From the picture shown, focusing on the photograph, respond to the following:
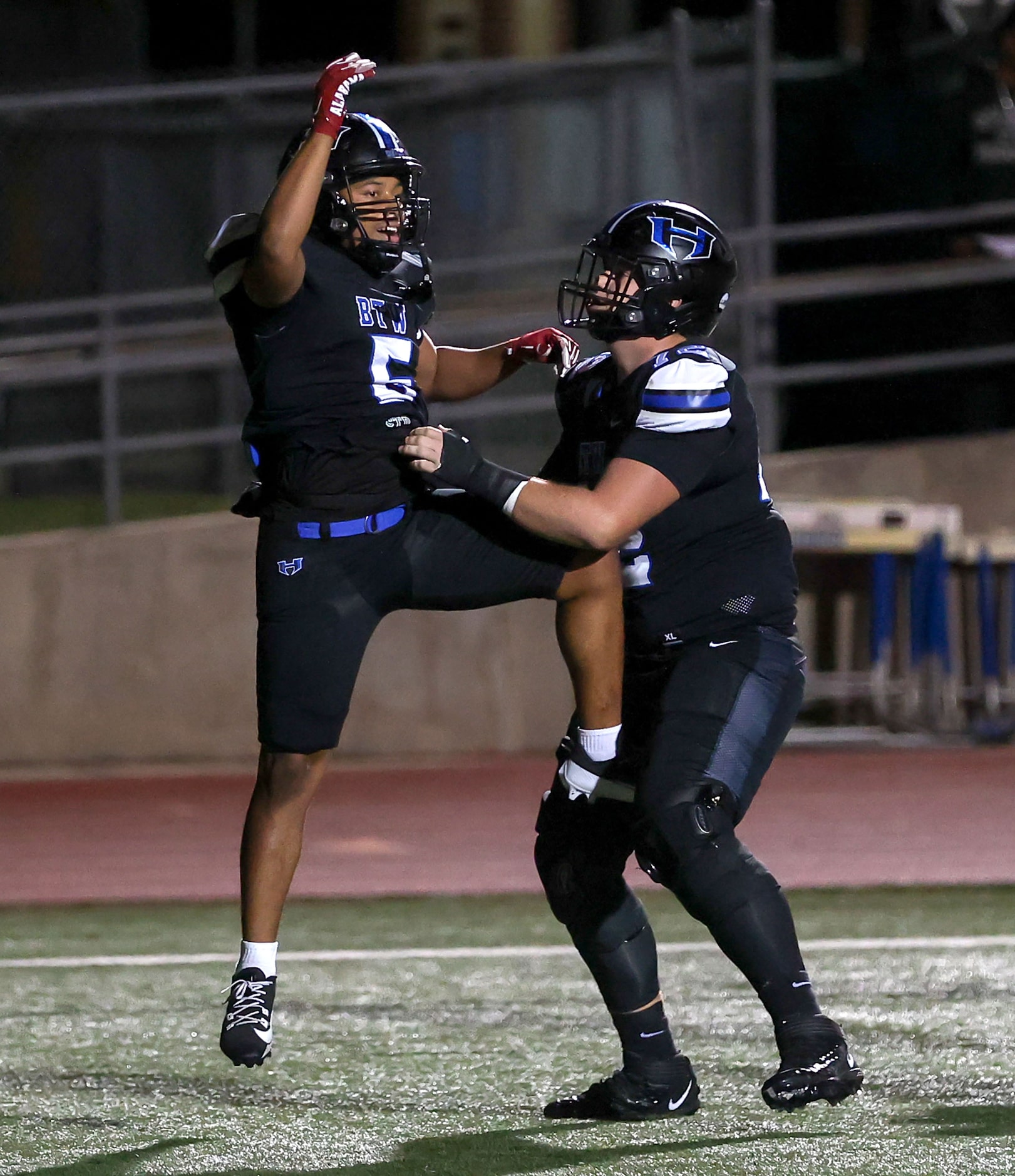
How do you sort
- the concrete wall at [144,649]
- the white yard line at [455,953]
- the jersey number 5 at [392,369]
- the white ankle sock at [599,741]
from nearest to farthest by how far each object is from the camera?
1. the white ankle sock at [599,741]
2. the jersey number 5 at [392,369]
3. the white yard line at [455,953]
4. the concrete wall at [144,649]

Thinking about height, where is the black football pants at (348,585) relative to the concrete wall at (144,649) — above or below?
above

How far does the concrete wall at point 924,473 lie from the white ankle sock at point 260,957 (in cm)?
775

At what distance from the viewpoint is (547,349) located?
546 cm

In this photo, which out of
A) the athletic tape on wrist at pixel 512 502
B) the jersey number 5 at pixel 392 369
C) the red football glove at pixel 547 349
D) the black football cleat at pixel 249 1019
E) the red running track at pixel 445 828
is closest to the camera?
the athletic tape on wrist at pixel 512 502

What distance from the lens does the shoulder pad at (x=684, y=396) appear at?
457cm

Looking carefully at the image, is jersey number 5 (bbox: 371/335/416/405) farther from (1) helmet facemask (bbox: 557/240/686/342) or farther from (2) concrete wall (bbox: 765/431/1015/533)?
(2) concrete wall (bbox: 765/431/1015/533)

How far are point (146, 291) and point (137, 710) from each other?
11.8 ft

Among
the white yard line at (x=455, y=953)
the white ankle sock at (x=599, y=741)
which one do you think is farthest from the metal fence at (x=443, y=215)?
the white ankle sock at (x=599, y=741)

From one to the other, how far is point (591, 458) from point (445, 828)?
511 centimetres

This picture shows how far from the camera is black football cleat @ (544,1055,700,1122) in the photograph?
479 cm

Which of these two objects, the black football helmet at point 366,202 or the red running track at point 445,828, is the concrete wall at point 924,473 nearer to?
the red running track at point 445,828

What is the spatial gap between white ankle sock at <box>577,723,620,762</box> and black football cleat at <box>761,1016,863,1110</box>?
74 centimetres

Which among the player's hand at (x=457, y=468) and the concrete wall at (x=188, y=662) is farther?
the concrete wall at (x=188, y=662)

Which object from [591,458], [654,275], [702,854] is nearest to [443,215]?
[591,458]
